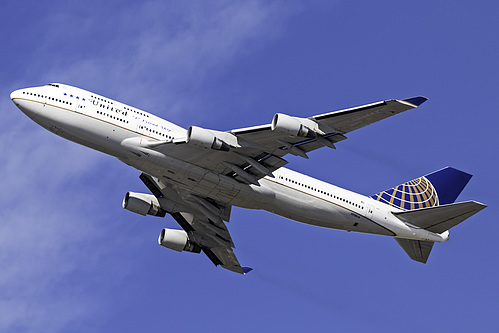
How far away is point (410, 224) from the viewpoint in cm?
4616

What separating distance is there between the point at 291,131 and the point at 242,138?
11.4 ft

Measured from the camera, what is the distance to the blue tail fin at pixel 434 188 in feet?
161

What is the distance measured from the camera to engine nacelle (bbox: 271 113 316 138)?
1486 inches

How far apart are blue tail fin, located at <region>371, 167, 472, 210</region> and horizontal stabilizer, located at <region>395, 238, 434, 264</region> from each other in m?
2.50

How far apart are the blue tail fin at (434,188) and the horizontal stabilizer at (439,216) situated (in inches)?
112

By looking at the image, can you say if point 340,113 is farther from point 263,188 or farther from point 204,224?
point 204,224

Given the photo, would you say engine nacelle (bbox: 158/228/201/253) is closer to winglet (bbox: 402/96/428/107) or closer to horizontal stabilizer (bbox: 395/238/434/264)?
horizontal stabilizer (bbox: 395/238/434/264)

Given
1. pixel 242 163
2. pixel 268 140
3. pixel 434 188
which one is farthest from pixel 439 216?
pixel 242 163

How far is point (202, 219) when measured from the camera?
50406 mm

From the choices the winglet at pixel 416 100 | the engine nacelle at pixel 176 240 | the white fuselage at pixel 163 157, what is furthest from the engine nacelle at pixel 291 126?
the engine nacelle at pixel 176 240

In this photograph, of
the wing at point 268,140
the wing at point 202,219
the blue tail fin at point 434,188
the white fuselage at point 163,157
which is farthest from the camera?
the blue tail fin at point 434,188

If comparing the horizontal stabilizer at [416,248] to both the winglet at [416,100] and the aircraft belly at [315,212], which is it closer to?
the aircraft belly at [315,212]

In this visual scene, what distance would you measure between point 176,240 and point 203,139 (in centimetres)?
1383

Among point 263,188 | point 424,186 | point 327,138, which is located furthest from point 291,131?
point 424,186
